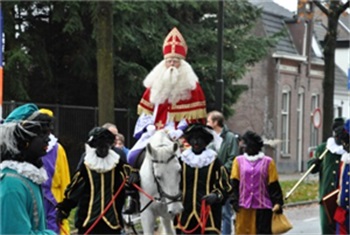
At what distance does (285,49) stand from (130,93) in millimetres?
22332

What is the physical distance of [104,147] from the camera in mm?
9352

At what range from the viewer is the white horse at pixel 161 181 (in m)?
10.3

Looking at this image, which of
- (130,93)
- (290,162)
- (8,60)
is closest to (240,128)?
(290,162)

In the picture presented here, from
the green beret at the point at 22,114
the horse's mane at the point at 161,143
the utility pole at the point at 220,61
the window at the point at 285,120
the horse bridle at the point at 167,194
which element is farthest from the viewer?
the window at the point at 285,120

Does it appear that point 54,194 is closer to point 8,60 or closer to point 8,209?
point 8,209

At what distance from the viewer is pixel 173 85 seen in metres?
11.3

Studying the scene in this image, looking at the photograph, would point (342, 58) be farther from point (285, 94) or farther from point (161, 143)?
point (161, 143)

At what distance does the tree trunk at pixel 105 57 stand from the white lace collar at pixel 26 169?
11.6 meters

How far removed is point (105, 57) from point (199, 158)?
23.8 ft

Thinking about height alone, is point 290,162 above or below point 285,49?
below

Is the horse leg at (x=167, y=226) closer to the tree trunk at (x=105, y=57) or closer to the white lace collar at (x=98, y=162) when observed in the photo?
the white lace collar at (x=98, y=162)

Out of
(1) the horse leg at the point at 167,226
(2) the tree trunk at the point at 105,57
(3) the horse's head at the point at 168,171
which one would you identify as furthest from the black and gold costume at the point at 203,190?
(2) the tree trunk at the point at 105,57

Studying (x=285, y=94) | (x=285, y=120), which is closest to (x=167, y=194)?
(x=285, y=120)

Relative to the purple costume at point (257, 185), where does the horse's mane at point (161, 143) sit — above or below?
above
